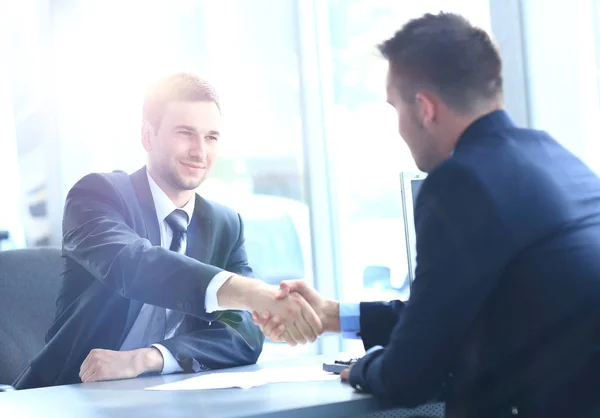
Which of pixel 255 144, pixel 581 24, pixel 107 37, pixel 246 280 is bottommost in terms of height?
pixel 246 280

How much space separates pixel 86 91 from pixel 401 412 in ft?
8.06

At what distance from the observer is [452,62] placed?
1.55 m

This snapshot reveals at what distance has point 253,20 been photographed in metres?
3.84

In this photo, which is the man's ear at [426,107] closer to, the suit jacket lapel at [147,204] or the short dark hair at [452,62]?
the short dark hair at [452,62]

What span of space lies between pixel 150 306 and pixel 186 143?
0.55 meters

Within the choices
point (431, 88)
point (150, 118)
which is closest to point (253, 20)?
point (150, 118)

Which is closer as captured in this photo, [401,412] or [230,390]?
[230,390]

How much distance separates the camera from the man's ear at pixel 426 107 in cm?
157

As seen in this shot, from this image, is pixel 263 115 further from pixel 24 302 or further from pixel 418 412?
pixel 418 412

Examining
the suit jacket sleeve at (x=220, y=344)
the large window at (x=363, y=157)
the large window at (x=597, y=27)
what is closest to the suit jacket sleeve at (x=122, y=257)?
the suit jacket sleeve at (x=220, y=344)

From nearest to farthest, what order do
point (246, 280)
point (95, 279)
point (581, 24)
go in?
point (246, 280)
point (95, 279)
point (581, 24)

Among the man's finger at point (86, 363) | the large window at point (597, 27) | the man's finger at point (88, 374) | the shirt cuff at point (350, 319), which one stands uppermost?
the large window at point (597, 27)

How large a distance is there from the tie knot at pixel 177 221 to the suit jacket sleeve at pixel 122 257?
4.8 inches

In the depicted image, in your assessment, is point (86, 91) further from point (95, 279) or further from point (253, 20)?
point (95, 279)
